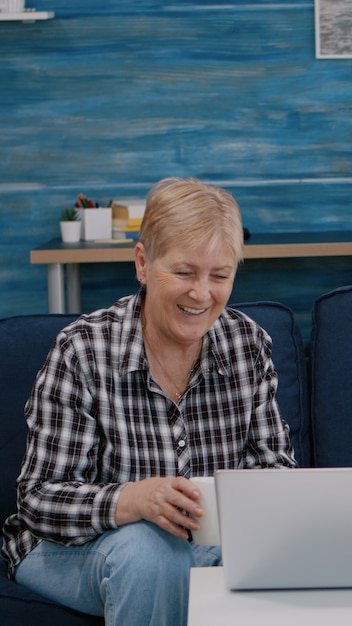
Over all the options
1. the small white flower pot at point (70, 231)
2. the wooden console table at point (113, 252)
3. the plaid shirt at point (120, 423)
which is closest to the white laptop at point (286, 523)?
the plaid shirt at point (120, 423)

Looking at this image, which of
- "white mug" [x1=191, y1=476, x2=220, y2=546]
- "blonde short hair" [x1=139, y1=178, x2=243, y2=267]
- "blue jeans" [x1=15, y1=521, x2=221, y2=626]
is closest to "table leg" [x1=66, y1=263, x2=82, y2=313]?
"blonde short hair" [x1=139, y1=178, x2=243, y2=267]

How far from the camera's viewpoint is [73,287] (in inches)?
139

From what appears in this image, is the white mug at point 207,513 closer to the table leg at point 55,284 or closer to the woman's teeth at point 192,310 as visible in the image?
the woman's teeth at point 192,310

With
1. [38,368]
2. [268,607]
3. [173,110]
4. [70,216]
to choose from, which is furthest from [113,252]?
[268,607]

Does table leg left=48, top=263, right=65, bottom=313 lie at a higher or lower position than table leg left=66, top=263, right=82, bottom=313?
higher

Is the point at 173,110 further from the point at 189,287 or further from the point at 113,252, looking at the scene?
the point at 189,287

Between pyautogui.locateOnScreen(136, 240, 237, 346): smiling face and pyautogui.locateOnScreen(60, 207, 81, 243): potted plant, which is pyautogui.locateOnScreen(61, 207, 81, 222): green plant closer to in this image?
pyautogui.locateOnScreen(60, 207, 81, 243): potted plant

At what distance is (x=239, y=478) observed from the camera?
1.14 meters

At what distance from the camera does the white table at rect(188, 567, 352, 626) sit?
115 cm

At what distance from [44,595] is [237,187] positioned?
220 cm

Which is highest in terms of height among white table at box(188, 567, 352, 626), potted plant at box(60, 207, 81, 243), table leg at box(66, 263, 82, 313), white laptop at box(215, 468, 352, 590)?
white laptop at box(215, 468, 352, 590)

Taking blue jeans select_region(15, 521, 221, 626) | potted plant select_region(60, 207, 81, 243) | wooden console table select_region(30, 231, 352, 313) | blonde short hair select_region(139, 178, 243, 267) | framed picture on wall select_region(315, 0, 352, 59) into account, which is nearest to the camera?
blue jeans select_region(15, 521, 221, 626)

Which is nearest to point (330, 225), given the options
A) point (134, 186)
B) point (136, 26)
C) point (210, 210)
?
point (134, 186)

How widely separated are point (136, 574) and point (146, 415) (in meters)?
0.33
